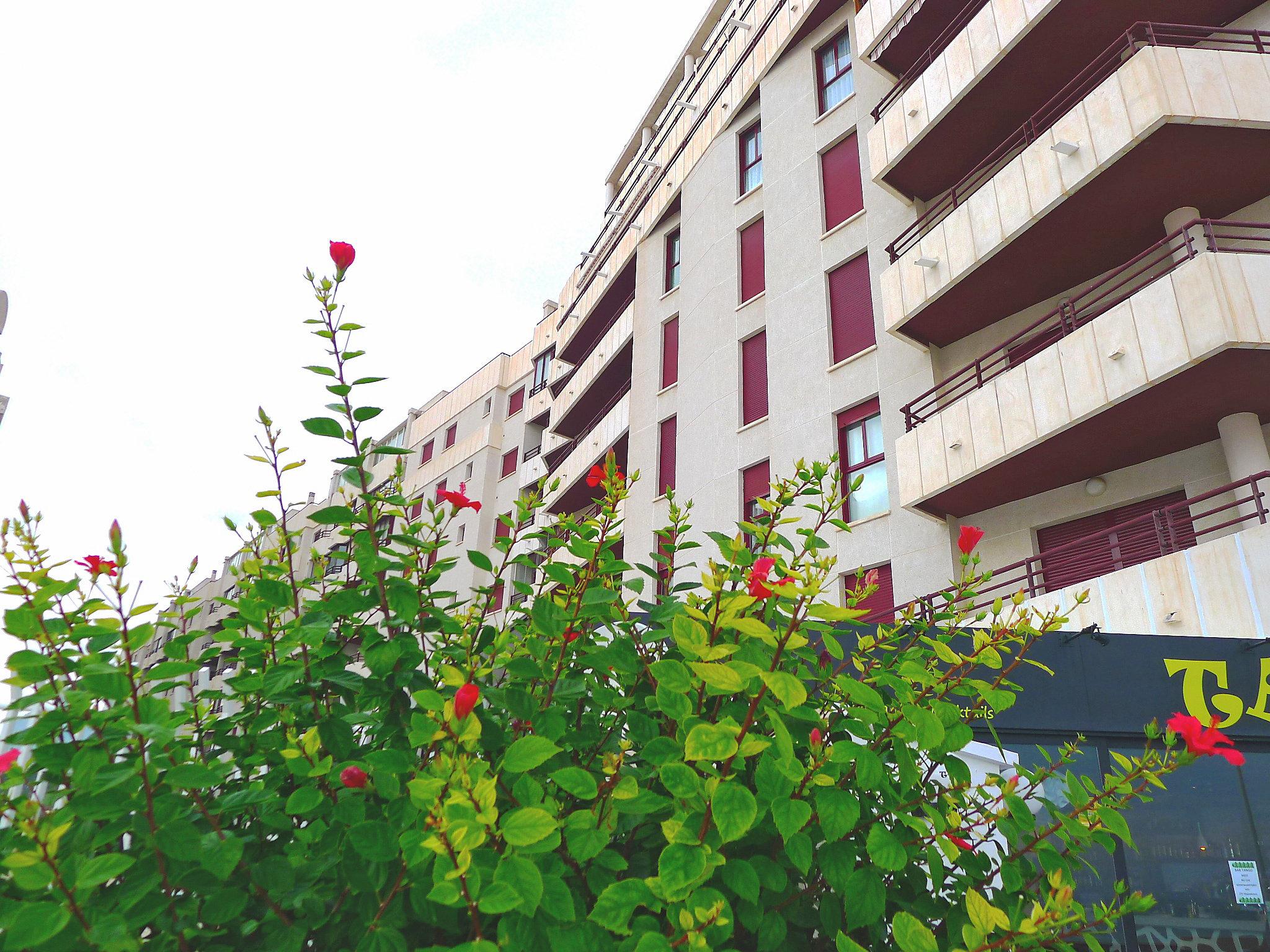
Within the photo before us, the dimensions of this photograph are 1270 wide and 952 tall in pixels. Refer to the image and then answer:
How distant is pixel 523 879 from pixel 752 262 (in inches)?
701

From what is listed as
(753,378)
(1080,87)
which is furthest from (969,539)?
(753,378)

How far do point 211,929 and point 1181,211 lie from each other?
13030 millimetres

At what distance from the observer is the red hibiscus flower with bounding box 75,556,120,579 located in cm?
164

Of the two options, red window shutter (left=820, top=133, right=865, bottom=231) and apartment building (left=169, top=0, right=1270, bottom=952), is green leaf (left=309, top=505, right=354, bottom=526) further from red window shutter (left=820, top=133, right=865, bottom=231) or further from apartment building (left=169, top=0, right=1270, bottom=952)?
red window shutter (left=820, top=133, right=865, bottom=231)

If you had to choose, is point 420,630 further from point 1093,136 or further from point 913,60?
point 913,60

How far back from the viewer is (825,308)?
50.1ft

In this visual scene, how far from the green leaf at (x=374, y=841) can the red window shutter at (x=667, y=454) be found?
16836 millimetres

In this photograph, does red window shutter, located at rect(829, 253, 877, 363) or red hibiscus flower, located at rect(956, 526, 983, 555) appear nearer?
red hibiscus flower, located at rect(956, 526, 983, 555)

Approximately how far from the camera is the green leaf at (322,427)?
1715 mm

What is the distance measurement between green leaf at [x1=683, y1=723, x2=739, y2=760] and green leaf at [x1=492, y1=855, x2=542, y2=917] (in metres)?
0.31

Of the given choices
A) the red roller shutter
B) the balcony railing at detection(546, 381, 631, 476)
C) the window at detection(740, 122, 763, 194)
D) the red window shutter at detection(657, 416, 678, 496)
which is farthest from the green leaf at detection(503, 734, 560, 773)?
the balcony railing at detection(546, 381, 631, 476)

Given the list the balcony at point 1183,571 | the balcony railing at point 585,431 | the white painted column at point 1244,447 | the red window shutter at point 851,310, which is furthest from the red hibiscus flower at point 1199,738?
the balcony railing at point 585,431

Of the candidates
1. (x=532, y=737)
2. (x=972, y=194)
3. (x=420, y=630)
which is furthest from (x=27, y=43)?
(x=972, y=194)

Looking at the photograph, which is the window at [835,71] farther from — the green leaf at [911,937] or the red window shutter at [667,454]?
the green leaf at [911,937]
